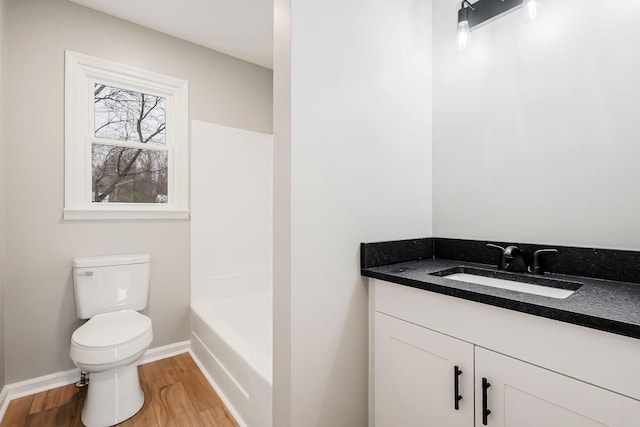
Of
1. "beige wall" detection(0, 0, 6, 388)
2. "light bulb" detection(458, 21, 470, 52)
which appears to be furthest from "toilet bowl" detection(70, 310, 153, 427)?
"light bulb" detection(458, 21, 470, 52)

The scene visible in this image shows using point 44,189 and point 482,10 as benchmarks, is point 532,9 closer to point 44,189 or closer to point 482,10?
point 482,10

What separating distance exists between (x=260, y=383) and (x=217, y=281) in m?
1.35

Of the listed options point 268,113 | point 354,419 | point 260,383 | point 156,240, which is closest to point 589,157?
point 354,419

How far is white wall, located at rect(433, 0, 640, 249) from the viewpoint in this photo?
1105mm

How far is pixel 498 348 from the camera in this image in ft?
3.01

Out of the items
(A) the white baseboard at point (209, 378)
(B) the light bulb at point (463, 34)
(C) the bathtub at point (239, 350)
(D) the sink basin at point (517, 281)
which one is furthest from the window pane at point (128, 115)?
(D) the sink basin at point (517, 281)

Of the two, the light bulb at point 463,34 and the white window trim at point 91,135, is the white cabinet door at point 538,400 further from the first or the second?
the white window trim at point 91,135

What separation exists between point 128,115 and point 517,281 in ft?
8.96

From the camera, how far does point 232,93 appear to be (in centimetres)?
268

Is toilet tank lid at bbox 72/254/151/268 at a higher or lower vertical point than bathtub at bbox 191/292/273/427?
higher

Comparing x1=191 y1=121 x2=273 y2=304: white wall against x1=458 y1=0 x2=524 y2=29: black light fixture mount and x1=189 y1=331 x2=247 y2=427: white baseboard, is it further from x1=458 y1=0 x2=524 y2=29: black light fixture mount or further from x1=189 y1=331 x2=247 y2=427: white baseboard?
x1=458 y1=0 x2=524 y2=29: black light fixture mount

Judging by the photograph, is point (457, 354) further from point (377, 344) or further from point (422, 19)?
point (422, 19)

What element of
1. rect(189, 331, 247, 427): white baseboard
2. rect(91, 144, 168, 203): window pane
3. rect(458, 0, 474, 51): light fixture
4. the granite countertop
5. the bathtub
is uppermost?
rect(458, 0, 474, 51): light fixture

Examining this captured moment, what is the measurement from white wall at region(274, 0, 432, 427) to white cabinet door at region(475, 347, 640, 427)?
529mm
